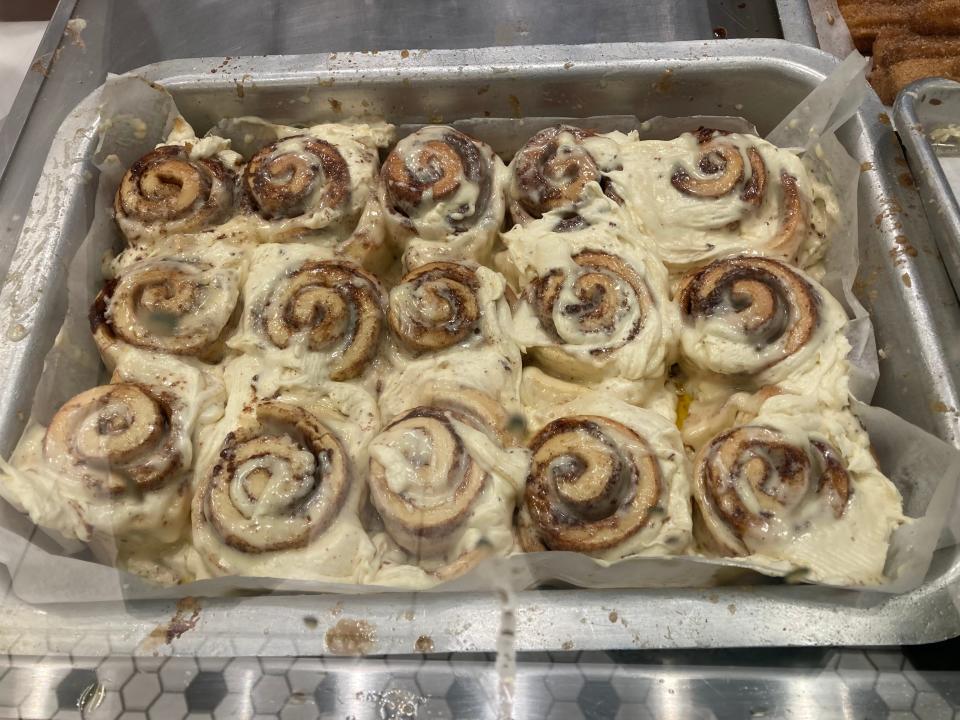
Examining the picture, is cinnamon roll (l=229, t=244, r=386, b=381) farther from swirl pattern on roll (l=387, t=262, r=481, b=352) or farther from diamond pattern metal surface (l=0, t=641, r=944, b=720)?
diamond pattern metal surface (l=0, t=641, r=944, b=720)

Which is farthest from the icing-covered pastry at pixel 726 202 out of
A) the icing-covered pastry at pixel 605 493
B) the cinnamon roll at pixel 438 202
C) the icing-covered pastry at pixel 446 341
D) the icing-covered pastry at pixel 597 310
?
the icing-covered pastry at pixel 605 493

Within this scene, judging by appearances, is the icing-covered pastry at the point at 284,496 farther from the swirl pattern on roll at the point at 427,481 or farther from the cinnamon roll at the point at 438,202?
the cinnamon roll at the point at 438,202

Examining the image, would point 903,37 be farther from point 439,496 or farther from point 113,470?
point 113,470

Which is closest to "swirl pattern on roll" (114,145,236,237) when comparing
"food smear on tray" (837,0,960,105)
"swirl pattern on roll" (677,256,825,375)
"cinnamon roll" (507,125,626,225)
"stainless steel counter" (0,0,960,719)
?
"cinnamon roll" (507,125,626,225)

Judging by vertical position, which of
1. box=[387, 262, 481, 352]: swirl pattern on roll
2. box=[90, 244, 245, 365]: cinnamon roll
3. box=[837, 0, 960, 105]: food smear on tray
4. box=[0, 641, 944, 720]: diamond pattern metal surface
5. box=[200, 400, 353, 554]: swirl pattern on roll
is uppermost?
box=[90, 244, 245, 365]: cinnamon roll

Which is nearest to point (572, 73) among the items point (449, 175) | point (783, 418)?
point (449, 175)

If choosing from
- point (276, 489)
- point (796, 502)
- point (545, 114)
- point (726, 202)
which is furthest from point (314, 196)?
point (796, 502)

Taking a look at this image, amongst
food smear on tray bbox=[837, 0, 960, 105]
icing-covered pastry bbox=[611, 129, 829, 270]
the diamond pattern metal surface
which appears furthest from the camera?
food smear on tray bbox=[837, 0, 960, 105]
